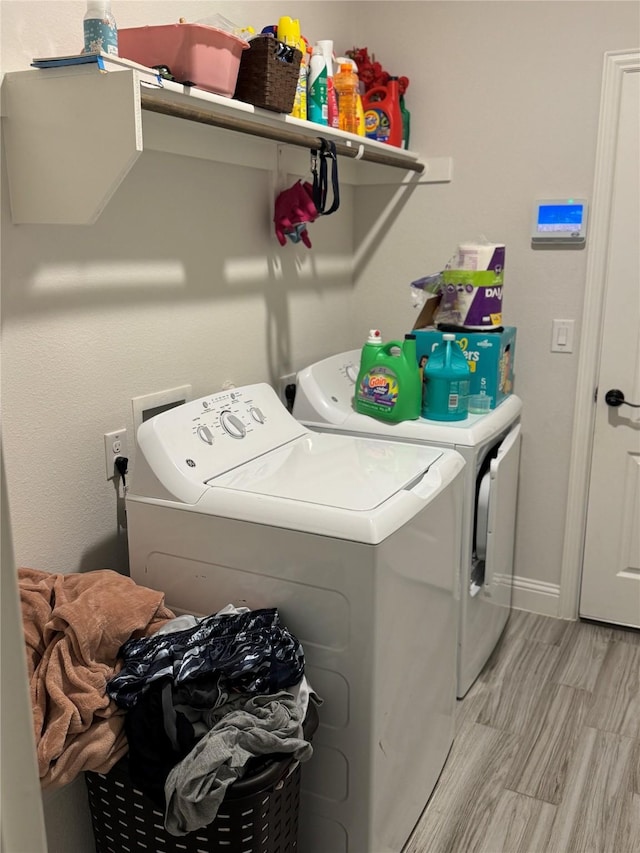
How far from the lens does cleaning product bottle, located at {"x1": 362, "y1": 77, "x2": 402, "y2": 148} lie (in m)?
2.73

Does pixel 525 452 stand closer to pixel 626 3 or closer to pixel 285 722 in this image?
pixel 626 3

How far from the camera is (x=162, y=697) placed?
1371 millimetres

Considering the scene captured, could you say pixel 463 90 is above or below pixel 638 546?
above

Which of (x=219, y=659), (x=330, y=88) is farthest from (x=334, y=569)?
(x=330, y=88)

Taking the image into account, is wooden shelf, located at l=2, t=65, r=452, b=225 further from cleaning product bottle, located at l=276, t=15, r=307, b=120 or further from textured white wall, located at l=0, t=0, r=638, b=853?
cleaning product bottle, located at l=276, t=15, r=307, b=120

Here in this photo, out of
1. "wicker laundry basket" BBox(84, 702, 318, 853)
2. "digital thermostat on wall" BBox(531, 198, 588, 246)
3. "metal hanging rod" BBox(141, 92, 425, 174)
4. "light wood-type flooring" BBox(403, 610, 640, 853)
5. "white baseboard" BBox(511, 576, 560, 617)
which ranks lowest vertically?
"light wood-type flooring" BBox(403, 610, 640, 853)

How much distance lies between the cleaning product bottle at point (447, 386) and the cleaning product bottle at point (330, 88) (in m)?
0.79

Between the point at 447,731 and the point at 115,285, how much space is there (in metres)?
1.55

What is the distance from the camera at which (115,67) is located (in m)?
1.48

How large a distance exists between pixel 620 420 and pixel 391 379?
39.6 inches

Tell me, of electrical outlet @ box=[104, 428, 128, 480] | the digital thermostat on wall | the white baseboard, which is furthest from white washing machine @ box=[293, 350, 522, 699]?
electrical outlet @ box=[104, 428, 128, 480]

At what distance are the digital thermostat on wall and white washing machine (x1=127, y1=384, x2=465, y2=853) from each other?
1168 mm

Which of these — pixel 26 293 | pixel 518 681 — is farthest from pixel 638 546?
pixel 26 293

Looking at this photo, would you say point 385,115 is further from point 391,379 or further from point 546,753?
point 546,753
